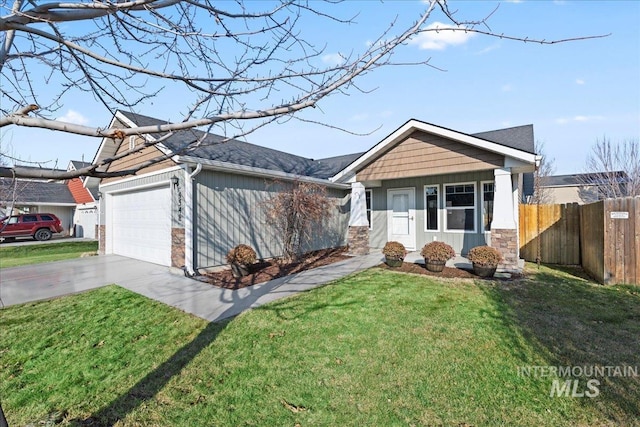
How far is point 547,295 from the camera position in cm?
618

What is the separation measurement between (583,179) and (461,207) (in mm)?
18408

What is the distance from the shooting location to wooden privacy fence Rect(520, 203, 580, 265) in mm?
9570

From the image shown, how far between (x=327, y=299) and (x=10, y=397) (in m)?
4.28

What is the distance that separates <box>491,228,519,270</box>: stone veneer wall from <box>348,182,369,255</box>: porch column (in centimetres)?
436

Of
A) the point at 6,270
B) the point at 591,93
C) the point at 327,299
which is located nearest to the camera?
the point at 591,93

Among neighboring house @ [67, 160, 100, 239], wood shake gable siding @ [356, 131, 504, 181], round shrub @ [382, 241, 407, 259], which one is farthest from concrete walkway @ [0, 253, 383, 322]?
neighboring house @ [67, 160, 100, 239]

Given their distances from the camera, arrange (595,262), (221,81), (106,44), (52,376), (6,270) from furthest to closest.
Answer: (6,270), (595,262), (52,376), (106,44), (221,81)

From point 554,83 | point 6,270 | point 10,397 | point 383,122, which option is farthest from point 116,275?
point 554,83

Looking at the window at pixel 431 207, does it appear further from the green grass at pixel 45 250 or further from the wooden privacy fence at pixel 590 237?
the green grass at pixel 45 250

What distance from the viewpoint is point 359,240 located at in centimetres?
1130

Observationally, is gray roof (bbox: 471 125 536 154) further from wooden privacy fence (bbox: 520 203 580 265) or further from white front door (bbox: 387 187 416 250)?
white front door (bbox: 387 187 416 250)

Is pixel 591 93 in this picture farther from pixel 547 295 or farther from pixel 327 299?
pixel 327 299

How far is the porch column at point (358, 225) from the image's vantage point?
11.3 meters

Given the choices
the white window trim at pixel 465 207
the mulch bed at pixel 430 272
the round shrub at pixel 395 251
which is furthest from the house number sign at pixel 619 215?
the round shrub at pixel 395 251
